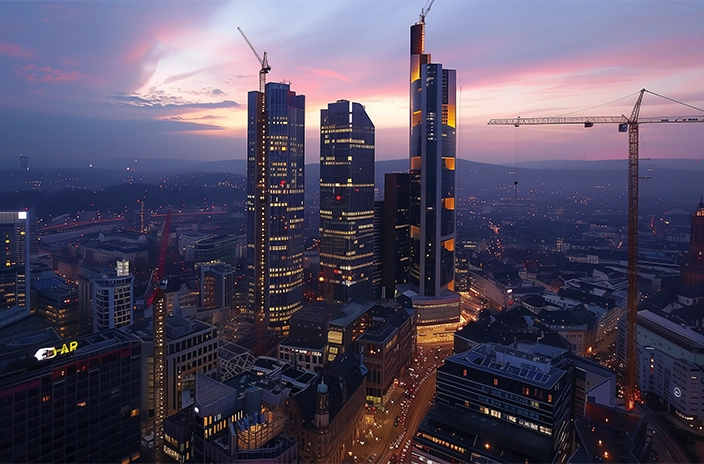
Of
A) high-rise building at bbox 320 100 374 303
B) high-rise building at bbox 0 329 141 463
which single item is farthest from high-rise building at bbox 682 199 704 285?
high-rise building at bbox 0 329 141 463

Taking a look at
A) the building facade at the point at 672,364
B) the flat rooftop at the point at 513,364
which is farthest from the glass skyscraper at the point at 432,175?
the flat rooftop at the point at 513,364

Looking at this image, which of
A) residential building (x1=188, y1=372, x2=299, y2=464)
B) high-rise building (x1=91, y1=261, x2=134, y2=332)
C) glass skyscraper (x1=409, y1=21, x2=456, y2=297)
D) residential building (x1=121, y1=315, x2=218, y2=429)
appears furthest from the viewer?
glass skyscraper (x1=409, y1=21, x2=456, y2=297)

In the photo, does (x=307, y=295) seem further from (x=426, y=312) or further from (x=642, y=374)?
(x=642, y=374)

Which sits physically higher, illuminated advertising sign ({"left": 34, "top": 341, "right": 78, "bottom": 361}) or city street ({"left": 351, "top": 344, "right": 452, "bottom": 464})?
illuminated advertising sign ({"left": 34, "top": 341, "right": 78, "bottom": 361})

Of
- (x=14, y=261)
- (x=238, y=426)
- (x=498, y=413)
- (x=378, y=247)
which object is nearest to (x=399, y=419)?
(x=498, y=413)

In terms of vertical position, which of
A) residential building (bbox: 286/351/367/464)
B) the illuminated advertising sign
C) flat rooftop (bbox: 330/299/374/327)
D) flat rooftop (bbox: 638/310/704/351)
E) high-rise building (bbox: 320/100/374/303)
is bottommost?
residential building (bbox: 286/351/367/464)

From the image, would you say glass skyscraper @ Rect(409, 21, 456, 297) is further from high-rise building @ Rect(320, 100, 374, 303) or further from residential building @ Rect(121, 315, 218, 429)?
residential building @ Rect(121, 315, 218, 429)

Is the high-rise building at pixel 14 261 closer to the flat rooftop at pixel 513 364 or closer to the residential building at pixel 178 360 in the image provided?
the residential building at pixel 178 360
